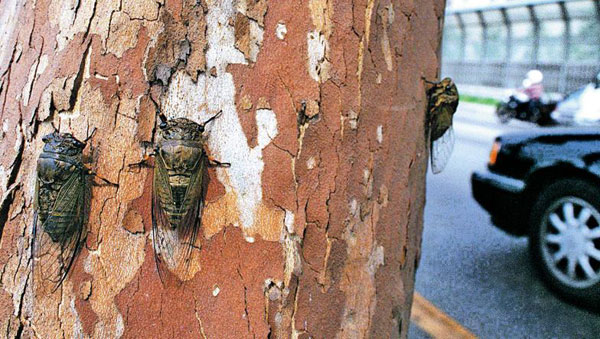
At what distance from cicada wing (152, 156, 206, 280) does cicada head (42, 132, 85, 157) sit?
0.15 metres

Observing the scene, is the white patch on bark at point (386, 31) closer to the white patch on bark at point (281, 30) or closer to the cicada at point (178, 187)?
the white patch on bark at point (281, 30)

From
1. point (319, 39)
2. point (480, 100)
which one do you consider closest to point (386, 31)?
point (319, 39)

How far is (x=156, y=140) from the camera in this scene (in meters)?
1.04

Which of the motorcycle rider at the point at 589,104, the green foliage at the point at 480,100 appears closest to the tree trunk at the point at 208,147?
the motorcycle rider at the point at 589,104

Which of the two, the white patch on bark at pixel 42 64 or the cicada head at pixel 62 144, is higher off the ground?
the white patch on bark at pixel 42 64

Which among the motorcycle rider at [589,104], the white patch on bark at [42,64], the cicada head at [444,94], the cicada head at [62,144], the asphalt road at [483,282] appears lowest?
the asphalt road at [483,282]

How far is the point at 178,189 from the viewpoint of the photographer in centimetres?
A: 105

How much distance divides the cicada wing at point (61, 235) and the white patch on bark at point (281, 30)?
1.56ft

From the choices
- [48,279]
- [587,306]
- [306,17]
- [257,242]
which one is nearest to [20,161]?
[48,279]

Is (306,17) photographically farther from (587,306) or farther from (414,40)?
(587,306)

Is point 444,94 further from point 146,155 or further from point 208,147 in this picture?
point 146,155

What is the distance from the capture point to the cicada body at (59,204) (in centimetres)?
102

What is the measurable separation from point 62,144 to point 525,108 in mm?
11110

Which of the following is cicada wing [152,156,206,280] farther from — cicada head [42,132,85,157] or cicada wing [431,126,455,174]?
cicada wing [431,126,455,174]
